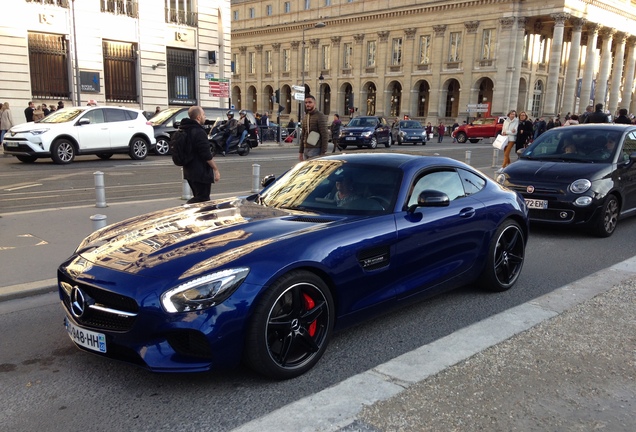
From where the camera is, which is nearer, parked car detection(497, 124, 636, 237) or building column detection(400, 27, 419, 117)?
parked car detection(497, 124, 636, 237)

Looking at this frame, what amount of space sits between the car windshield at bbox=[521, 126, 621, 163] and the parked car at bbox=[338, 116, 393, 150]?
65.3 ft

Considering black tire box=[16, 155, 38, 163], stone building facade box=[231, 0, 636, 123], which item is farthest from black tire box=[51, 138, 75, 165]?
stone building facade box=[231, 0, 636, 123]

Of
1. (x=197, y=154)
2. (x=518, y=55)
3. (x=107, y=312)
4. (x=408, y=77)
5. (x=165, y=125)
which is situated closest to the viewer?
(x=107, y=312)

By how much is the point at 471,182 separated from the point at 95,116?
1496 cm

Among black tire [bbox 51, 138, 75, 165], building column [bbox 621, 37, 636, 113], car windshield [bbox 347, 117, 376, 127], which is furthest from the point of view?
building column [bbox 621, 37, 636, 113]

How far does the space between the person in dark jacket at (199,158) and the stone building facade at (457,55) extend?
48229 mm

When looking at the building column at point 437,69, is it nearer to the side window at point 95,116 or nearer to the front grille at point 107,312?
the side window at point 95,116

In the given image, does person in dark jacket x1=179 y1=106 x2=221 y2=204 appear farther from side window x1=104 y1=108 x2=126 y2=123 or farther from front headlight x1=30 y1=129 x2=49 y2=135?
side window x1=104 y1=108 x2=126 y2=123

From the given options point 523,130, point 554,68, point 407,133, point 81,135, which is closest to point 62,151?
point 81,135

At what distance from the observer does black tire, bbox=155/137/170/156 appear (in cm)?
2061

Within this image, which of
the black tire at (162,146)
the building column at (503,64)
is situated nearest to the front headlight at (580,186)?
the black tire at (162,146)

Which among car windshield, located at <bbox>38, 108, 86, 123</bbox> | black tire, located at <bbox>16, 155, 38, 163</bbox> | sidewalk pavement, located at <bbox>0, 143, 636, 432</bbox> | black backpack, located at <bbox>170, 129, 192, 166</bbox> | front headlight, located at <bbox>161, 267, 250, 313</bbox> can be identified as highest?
car windshield, located at <bbox>38, 108, 86, 123</bbox>

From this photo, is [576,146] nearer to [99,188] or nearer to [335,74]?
[99,188]

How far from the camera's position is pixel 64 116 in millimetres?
17000
